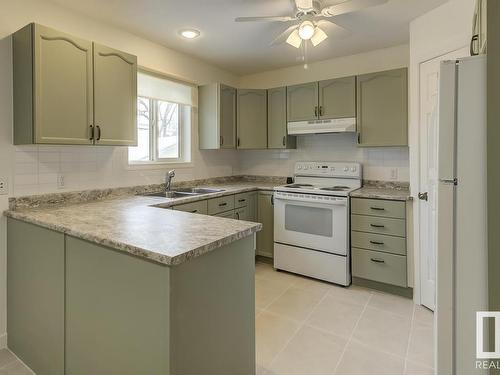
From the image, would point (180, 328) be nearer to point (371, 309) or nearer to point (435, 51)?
point (371, 309)

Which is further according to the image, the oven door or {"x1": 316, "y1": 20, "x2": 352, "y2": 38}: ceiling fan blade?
the oven door

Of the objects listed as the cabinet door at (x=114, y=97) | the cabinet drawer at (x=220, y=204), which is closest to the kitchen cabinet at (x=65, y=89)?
the cabinet door at (x=114, y=97)

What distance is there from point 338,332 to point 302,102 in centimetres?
239

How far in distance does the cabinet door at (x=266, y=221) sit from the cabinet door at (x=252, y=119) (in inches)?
27.5

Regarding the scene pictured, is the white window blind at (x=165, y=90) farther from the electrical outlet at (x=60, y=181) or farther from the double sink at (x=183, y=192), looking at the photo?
the electrical outlet at (x=60, y=181)

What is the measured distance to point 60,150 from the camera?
90.3 inches

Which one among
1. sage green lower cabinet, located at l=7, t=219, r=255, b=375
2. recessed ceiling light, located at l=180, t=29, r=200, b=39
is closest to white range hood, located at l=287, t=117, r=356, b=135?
recessed ceiling light, located at l=180, t=29, r=200, b=39

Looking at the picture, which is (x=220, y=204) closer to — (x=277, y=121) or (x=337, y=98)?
(x=277, y=121)

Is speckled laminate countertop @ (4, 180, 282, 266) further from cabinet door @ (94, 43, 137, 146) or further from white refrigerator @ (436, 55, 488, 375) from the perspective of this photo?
white refrigerator @ (436, 55, 488, 375)

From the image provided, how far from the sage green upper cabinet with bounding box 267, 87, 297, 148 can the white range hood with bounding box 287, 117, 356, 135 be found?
0.13 metres

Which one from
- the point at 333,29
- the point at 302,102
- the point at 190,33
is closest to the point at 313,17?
the point at 333,29

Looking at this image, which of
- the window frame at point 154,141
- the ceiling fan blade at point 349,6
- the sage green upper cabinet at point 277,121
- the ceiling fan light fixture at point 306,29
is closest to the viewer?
the ceiling fan blade at point 349,6

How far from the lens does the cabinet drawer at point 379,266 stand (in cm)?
272

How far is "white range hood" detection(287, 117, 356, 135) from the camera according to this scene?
3129 millimetres
